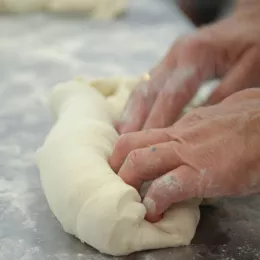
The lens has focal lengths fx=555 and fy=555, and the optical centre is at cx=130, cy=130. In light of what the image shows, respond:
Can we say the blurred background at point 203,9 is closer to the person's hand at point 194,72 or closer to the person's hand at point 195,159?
the person's hand at point 194,72

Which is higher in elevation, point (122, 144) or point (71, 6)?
point (122, 144)

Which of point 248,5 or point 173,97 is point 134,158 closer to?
point 173,97

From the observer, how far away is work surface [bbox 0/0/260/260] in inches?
34.3

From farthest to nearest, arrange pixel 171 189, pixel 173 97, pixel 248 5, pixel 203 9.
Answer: pixel 203 9 < pixel 248 5 < pixel 173 97 < pixel 171 189

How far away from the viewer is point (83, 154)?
0.91 meters

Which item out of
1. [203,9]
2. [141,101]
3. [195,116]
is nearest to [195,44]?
[141,101]

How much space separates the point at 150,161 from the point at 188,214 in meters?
0.11

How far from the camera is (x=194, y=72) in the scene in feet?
3.72

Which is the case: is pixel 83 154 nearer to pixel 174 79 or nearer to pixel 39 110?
pixel 174 79

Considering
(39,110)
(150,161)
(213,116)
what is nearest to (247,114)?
(213,116)

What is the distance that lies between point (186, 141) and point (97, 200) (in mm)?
167

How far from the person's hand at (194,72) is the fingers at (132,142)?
0.13 m

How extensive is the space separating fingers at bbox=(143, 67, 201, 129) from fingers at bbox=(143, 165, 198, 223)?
8.8 inches

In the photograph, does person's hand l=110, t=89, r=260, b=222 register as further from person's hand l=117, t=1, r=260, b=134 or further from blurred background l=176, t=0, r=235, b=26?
blurred background l=176, t=0, r=235, b=26
